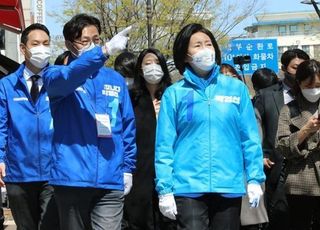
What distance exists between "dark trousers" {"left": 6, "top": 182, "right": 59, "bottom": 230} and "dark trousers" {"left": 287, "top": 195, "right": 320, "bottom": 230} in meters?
2.05

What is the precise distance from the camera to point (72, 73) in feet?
12.8

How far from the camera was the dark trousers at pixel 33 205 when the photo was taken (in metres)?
5.07

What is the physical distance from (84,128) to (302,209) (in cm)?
230

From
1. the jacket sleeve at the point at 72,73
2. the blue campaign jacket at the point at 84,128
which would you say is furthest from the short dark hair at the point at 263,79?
the jacket sleeve at the point at 72,73

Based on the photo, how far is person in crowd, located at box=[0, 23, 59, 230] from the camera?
5094 millimetres

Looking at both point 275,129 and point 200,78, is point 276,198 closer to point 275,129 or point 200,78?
point 275,129

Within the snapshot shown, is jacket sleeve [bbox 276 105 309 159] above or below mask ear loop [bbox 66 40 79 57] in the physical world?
below

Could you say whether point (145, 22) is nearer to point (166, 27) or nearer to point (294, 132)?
point (166, 27)

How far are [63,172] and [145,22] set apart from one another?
1983 centimetres

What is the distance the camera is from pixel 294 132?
5.33 meters

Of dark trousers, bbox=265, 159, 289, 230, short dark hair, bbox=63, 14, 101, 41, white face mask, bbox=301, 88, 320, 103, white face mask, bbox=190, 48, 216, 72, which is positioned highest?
short dark hair, bbox=63, 14, 101, 41

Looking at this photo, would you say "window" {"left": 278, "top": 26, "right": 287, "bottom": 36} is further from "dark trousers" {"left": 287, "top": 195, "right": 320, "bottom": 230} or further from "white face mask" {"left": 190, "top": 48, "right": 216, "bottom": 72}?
"white face mask" {"left": 190, "top": 48, "right": 216, "bottom": 72}

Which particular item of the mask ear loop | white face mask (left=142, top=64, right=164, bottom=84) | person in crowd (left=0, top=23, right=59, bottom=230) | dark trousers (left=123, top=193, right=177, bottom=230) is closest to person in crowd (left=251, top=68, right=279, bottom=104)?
white face mask (left=142, top=64, right=164, bottom=84)

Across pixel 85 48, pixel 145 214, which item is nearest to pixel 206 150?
pixel 85 48
